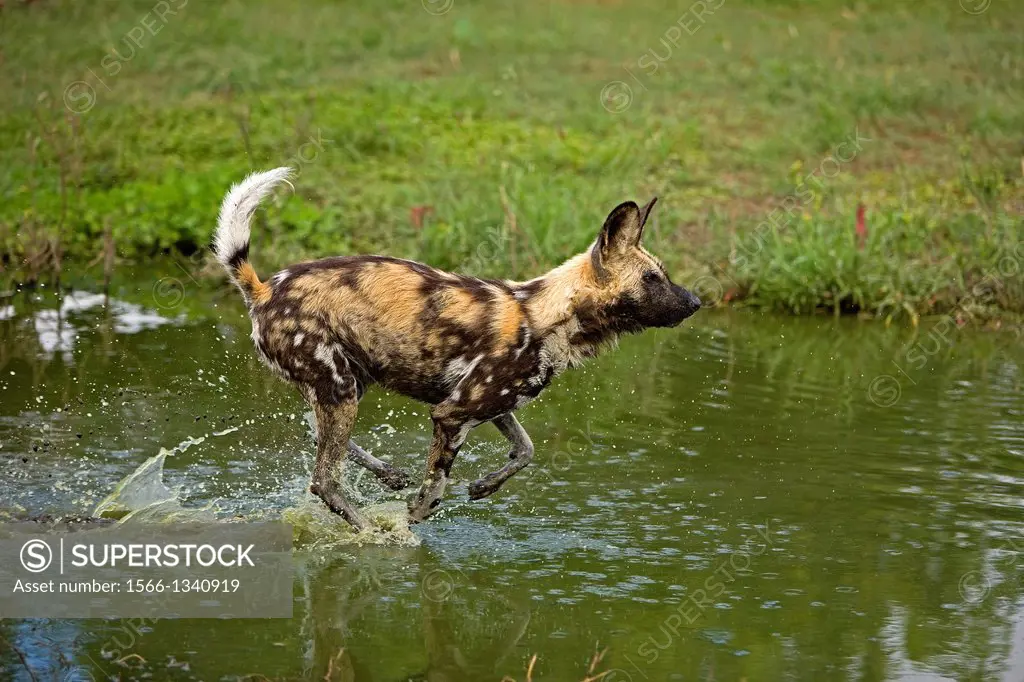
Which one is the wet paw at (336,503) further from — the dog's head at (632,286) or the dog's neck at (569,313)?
the dog's head at (632,286)

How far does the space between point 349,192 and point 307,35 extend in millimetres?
5753

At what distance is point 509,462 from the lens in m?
7.17

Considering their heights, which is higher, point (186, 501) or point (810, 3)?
point (810, 3)

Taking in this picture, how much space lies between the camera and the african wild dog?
6793 mm

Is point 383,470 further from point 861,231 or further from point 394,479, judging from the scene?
point 861,231

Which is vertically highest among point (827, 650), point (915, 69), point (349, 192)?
point (915, 69)

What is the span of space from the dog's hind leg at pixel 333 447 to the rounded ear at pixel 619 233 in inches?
48.6

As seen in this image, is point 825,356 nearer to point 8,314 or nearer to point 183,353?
point 183,353

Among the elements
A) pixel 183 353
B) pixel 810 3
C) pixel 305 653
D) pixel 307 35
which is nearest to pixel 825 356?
pixel 183 353

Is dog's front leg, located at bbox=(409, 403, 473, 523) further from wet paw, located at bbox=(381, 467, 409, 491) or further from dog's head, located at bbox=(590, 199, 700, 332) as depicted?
dog's head, located at bbox=(590, 199, 700, 332)

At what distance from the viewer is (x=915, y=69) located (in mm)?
17828

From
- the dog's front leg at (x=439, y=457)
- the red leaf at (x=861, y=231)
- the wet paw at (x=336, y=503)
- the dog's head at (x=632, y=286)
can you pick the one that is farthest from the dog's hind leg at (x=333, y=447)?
the red leaf at (x=861, y=231)

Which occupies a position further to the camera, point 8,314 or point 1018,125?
point 1018,125

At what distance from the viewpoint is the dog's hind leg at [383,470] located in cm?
733
